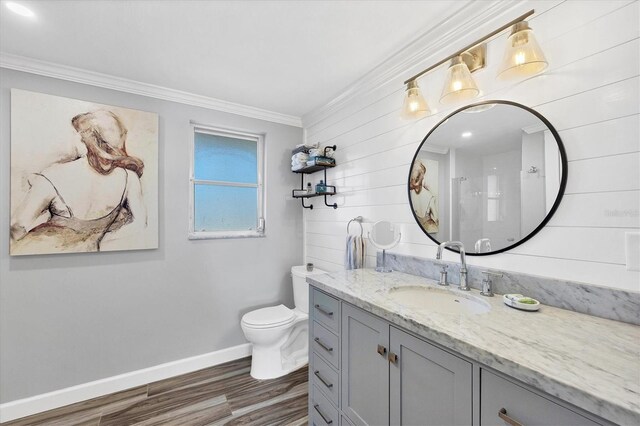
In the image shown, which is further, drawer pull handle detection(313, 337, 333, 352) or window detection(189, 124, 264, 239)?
window detection(189, 124, 264, 239)

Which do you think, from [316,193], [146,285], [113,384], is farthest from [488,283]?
[113,384]

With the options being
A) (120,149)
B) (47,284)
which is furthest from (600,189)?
(47,284)

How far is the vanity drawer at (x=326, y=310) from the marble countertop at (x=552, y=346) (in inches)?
9.1

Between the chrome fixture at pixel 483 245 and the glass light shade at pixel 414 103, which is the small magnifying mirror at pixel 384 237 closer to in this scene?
the chrome fixture at pixel 483 245

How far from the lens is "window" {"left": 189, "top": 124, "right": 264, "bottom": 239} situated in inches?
98.3

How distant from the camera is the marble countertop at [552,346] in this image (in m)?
0.58

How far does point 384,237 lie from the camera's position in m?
1.88

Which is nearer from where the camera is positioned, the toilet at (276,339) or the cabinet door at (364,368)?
the cabinet door at (364,368)

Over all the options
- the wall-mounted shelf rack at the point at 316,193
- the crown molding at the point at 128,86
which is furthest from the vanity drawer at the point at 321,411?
the crown molding at the point at 128,86

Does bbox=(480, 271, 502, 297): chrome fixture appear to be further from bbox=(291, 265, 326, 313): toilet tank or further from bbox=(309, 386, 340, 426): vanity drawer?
bbox=(291, 265, 326, 313): toilet tank

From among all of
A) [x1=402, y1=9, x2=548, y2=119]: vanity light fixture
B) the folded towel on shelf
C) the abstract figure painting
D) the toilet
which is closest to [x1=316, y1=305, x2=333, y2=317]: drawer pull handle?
the folded towel on shelf

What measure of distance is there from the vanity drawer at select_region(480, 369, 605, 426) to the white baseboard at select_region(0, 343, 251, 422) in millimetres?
2295

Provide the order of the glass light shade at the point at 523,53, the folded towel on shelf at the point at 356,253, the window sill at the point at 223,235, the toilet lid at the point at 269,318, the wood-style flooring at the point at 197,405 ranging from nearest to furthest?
the glass light shade at the point at 523,53 → the wood-style flooring at the point at 197,405 → the folded towel on shelf at the point at 356,253 → the toilet lid at the point at 269,318 → the window sill at the point at 223,235

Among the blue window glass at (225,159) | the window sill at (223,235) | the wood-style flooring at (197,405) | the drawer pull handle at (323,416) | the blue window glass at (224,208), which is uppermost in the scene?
the blue window glass at (225,159)
